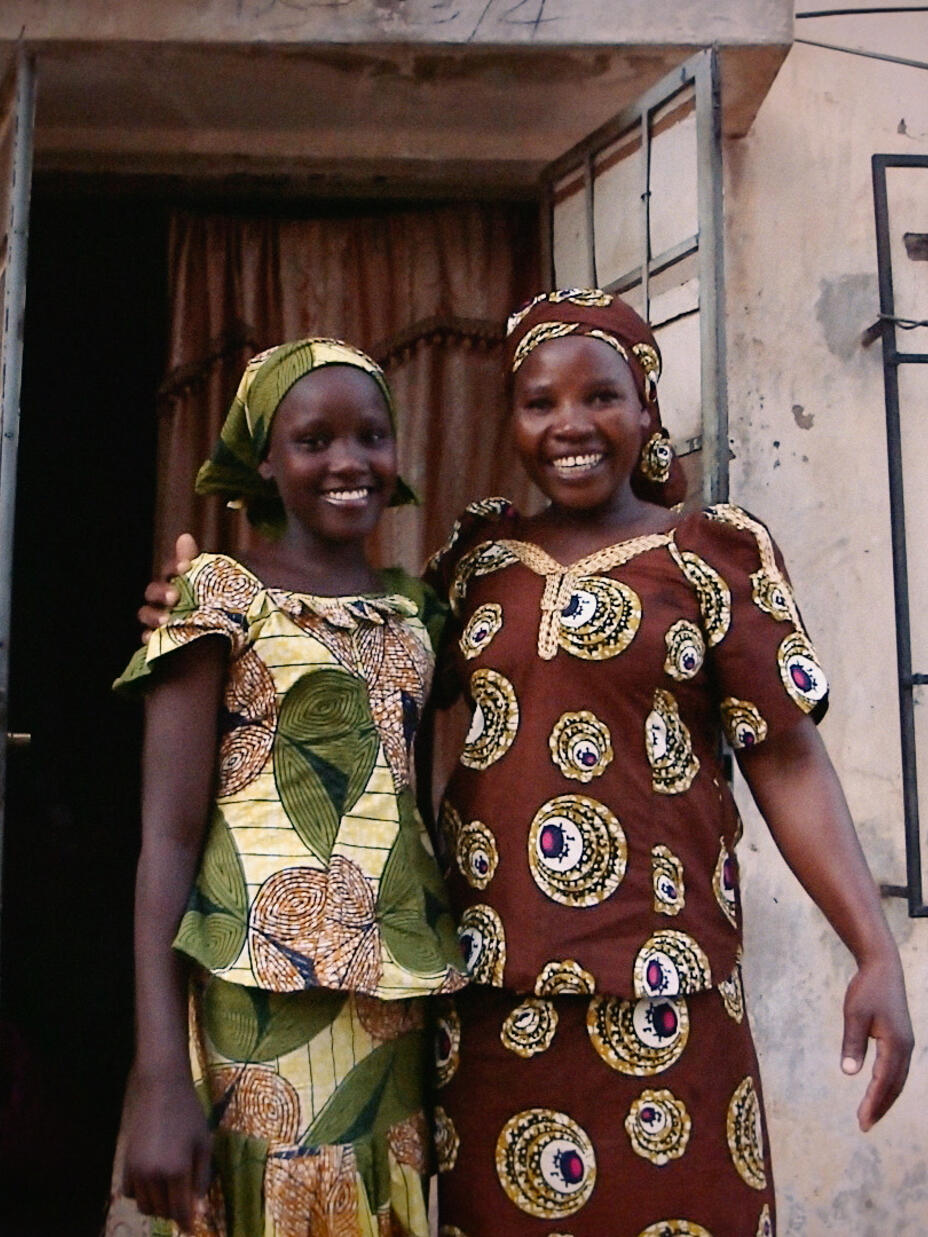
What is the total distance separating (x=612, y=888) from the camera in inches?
73.4

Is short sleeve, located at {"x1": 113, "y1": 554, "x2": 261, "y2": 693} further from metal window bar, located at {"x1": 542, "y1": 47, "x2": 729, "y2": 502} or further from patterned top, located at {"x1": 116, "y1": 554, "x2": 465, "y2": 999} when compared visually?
metal window bar, located at {"x1": 542, "y1": 47, "x2": 729, "y2": 502}

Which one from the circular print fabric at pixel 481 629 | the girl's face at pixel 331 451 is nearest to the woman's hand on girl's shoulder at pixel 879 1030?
the circular print fabric at pixel 481 629

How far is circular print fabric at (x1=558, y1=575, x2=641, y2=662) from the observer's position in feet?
6.32

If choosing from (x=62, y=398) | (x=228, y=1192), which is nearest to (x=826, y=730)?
(x=228, y=1192)

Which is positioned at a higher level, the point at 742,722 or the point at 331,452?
the point at 331,452

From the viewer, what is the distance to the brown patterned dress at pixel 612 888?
1.83 metres

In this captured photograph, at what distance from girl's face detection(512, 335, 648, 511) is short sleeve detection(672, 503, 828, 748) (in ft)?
0.47

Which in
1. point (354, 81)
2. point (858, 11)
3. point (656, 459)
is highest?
point (858, 11)

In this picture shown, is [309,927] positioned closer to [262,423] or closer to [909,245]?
[262,423]

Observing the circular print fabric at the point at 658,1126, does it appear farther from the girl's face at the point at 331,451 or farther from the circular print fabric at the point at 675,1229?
the girl's face at the point at 331,451

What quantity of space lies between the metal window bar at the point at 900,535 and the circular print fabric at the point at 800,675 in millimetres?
1184

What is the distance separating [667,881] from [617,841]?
0.08 m

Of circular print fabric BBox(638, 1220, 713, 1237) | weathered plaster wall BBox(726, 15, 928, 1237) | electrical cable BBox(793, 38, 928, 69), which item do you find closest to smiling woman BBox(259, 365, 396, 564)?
circular print fabric BBox(638, 1220, 713, 1237)

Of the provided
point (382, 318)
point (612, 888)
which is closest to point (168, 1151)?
point (612, 888)
